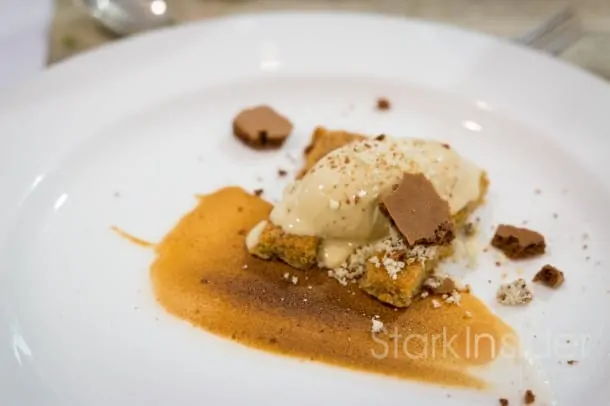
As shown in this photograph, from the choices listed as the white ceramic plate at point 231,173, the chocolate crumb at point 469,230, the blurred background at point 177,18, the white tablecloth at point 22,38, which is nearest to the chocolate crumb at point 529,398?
the white ceramic plate at point 231,173

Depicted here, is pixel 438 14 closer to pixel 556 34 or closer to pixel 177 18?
pixel 556 34

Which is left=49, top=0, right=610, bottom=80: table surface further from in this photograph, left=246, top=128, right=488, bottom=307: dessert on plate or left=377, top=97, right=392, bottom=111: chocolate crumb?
left=246, top=128, right=488, bottom=307: dessert on plate

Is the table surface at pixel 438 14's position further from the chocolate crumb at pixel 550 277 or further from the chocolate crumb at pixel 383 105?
the chocolate crumb at pixel 550 277

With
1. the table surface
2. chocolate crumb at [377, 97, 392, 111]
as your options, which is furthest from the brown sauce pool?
the table surface

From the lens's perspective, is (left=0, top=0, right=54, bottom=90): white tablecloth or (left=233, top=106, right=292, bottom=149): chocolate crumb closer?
(left=233, top=106, right=292, bottom=149): chocolate crumb

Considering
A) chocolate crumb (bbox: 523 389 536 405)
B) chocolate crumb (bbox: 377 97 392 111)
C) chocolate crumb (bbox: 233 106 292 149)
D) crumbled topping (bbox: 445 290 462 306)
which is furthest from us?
chocolate crumb (bbox: 377 97 392 111)

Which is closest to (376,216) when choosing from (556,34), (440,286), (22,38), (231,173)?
(440,286)
